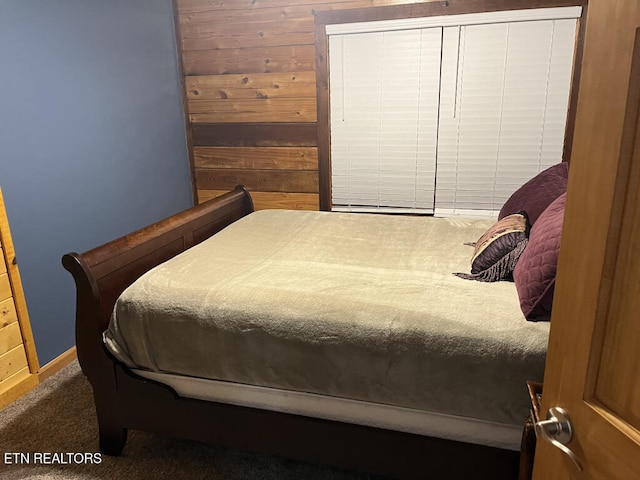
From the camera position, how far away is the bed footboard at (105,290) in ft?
5.88

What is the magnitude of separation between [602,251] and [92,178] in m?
2.82

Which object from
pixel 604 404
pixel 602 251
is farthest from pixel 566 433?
pixel 602 251

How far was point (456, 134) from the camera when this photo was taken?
337 cm

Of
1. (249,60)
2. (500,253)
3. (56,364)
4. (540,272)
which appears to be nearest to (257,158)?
(249,60)

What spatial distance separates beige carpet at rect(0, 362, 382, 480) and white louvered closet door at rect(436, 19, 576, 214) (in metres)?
2.26

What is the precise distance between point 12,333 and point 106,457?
0.86 meters

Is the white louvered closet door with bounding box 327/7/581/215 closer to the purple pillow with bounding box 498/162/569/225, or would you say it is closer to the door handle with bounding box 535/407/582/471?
the purple pillow with bounding box 498/162/569/225

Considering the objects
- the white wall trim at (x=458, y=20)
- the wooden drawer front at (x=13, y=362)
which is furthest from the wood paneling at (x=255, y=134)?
the wooden drawer front at (x=13, y=362)

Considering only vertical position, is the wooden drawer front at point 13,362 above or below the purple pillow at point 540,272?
below

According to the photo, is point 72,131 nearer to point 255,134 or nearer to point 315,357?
point 255,134

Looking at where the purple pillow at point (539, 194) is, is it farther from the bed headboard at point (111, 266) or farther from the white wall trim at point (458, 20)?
the bed headboard at point (111, 266)

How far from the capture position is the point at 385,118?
3465 millimetres

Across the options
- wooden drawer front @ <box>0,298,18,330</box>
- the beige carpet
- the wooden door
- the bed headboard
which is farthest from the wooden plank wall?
the wooden door

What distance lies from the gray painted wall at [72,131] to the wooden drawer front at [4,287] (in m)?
0.11
